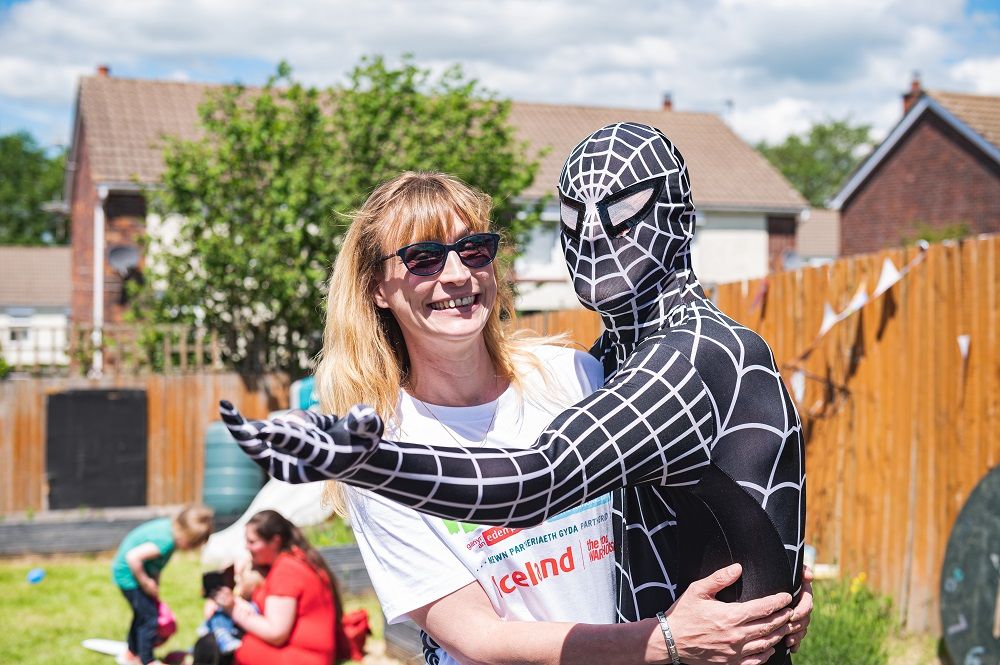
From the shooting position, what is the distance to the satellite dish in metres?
19.9

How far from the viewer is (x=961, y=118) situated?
2377 cm

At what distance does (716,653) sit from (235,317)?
12.7 m

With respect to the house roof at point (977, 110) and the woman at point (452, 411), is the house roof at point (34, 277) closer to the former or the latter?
the house roof at point (977, 110)

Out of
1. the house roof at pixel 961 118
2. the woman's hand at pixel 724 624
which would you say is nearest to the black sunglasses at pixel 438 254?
the woman's hand at pixel 724 624

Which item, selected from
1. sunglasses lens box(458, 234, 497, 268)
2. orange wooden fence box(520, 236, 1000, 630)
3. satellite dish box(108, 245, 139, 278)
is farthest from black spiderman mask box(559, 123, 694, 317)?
satellite dish box(108, 245, 139, 278)

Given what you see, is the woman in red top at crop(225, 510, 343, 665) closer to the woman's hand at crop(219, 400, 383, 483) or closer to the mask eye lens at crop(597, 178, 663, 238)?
the mask eye lens at crop(597, 178, 663, 238)

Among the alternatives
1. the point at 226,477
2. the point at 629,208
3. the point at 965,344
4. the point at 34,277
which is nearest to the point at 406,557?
the point at 629,208

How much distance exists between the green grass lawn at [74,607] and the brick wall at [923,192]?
20.7 metres

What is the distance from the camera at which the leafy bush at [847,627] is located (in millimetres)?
4926

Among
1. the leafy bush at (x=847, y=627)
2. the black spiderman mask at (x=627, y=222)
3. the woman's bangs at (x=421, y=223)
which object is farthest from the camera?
the leafy bush at (x=847, y=627)

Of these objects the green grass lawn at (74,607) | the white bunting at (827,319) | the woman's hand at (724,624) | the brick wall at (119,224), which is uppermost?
the brick wall at (119,224)

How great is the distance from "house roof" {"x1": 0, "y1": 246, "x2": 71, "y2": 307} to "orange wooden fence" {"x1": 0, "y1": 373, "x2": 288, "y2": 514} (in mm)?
38192

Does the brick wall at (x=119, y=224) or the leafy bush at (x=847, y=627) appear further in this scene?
the brick wall at (x=119, y=224)

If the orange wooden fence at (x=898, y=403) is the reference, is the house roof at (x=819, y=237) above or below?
above
